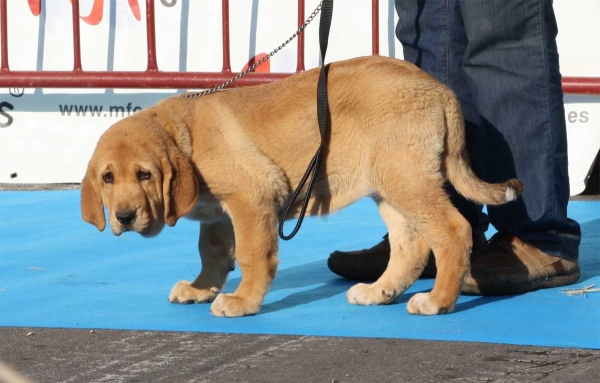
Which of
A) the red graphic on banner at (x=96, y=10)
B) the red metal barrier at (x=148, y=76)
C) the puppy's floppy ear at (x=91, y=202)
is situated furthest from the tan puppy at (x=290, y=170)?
the red graphic on banner at (x=96, y=10)

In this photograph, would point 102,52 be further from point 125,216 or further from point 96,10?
point 125,216

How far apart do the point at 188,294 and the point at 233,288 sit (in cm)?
33

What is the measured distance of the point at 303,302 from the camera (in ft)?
12.8

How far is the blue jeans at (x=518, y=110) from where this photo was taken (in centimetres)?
393

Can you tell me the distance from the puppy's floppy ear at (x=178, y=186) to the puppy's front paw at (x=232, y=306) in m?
0.36

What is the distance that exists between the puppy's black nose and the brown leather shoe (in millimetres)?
1355

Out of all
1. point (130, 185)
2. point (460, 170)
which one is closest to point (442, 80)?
point (460, 170)

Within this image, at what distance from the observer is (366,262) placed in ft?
14.1

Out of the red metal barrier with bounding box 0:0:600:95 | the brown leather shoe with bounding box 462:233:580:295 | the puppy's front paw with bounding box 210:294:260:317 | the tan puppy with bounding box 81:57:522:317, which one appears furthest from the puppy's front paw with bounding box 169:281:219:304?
the red metal barrier with bounding box 0:0:600:95

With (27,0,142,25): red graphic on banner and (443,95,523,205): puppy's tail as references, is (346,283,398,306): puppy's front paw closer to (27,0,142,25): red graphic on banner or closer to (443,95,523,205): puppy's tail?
(443,95,523,205): puppy's tail

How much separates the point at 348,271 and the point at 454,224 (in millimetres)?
788

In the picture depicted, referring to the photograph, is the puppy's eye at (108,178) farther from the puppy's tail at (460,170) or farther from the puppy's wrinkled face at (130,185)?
the puppy's tail at (460,170)

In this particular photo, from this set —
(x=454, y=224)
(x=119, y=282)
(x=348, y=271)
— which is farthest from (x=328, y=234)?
(x=454, y=224)

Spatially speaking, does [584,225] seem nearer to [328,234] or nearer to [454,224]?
[328,234]
